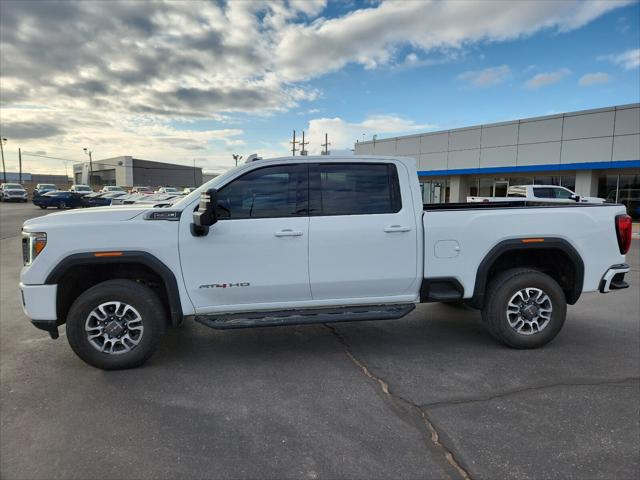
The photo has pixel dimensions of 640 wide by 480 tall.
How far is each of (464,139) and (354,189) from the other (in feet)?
81.6

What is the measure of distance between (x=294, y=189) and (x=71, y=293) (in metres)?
2.41

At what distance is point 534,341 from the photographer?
4.71 m

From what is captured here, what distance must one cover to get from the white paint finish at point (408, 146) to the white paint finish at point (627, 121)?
1197cm

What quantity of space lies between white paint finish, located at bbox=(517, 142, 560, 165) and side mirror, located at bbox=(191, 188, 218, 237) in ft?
77.5

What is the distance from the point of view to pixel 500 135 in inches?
1000

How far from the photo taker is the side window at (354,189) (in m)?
4.42

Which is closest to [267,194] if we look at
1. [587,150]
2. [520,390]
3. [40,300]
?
[40,300]

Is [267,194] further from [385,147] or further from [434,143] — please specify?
[385,147]

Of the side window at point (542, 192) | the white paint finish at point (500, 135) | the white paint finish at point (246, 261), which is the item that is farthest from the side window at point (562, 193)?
the white paint finish at point (246, 261)

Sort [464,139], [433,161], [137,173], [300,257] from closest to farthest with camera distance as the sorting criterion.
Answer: [300,257]
[464,139]
[433,161]
[137,173]

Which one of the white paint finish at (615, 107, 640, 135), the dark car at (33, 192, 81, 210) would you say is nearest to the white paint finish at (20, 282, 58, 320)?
the white paint finish at (615, 107, 640, 135)

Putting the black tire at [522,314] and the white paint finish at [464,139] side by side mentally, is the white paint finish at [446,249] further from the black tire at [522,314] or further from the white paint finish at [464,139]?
the white paint finish at [464,139]

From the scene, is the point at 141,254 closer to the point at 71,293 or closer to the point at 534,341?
the point at 71,293

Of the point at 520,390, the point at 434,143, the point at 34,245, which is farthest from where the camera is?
the point at 434,143
